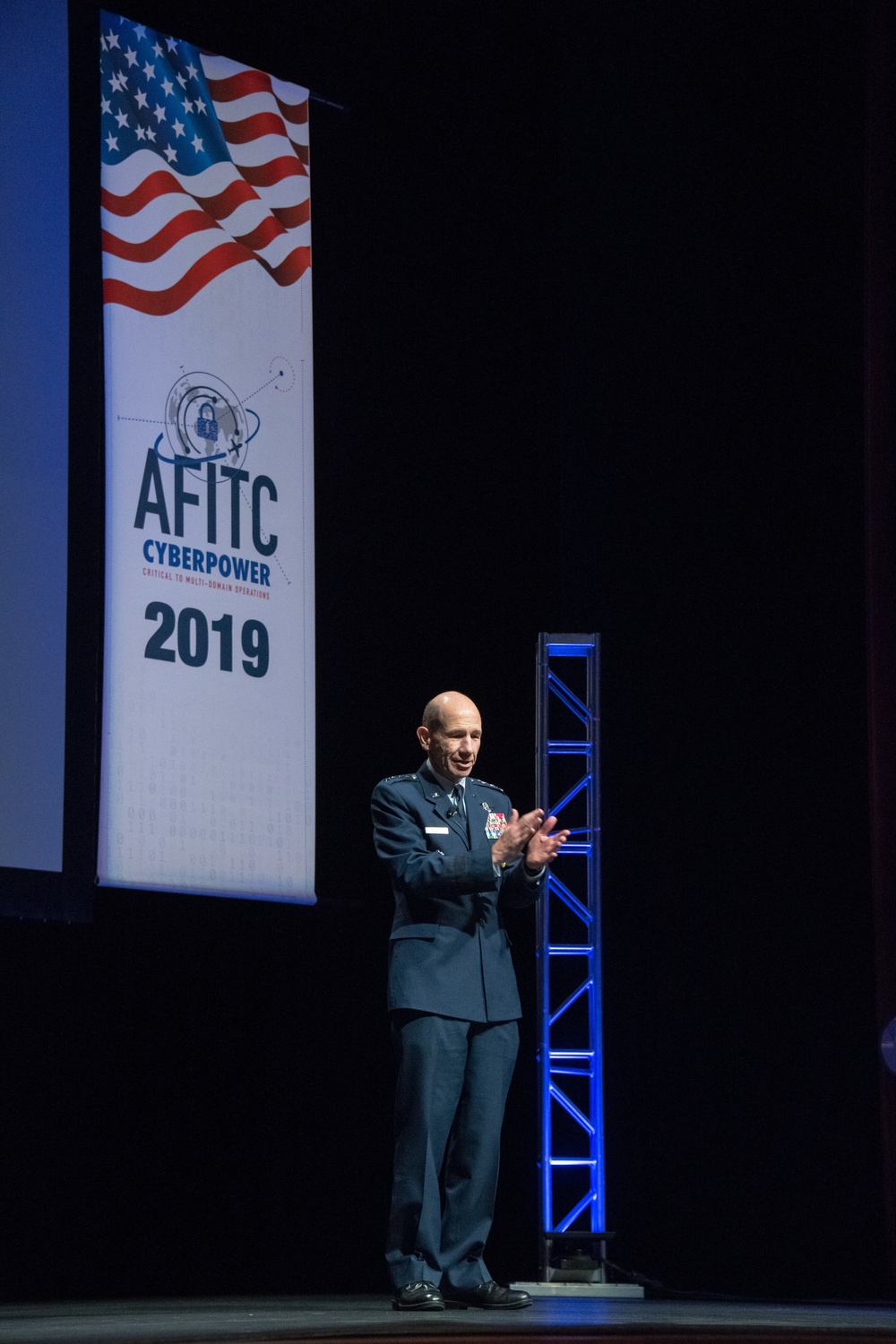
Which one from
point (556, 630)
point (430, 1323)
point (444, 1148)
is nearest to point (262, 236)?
point (556, 630)

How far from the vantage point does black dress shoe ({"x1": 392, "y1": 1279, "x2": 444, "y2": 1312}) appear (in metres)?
3.20

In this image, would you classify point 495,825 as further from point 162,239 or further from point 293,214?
point 293,214

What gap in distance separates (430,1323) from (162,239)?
9.85 ft

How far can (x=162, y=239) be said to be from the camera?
14.8 feet

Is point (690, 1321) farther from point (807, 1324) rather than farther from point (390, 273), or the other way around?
point (390, 273)

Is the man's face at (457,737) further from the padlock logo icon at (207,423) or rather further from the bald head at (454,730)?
the padlock logo icon at (207,423)

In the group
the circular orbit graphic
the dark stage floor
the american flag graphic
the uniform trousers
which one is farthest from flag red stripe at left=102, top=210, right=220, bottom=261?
the dark stage floor

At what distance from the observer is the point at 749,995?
4.84 meters

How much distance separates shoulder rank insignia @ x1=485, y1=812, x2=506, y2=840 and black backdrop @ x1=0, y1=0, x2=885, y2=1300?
1.11 meters

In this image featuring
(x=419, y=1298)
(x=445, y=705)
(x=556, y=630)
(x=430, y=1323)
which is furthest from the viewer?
(x=556, y=630)

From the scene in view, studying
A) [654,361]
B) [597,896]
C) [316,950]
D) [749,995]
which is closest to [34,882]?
[316,950]

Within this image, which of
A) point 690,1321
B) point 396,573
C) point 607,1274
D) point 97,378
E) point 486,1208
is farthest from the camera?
point 396,573

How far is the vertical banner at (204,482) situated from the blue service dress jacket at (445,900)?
3.12 feet

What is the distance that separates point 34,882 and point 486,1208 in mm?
1370
